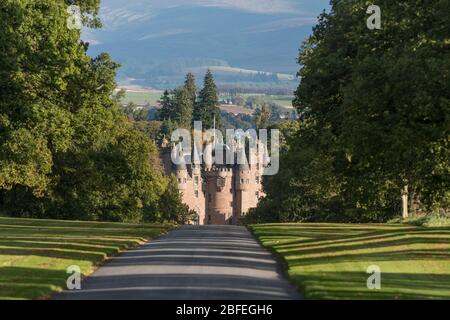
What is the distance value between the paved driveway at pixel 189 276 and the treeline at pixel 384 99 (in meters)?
5.92

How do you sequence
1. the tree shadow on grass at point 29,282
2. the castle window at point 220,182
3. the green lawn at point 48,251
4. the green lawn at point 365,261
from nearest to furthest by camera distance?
the tree shadow on grass at point 29,282
the green lawn at point 365,261
the green lawn at point 48,251
the castle window at point 220,182

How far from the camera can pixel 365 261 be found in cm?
3022

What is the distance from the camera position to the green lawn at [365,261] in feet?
75.1

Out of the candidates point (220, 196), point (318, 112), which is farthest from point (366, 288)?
point (220, 196)

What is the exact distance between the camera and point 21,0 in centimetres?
4709

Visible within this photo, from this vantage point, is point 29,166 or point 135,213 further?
point 135,213

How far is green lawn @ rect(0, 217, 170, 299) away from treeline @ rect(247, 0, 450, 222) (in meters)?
9.46

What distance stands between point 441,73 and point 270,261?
7849 millimetres

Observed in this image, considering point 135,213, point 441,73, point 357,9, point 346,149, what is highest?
point 357,9

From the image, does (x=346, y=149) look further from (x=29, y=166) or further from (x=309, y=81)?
(x=29, y=166)

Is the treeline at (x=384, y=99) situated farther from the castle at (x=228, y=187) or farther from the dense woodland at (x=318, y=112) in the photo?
the castle at (x=228, y=187)

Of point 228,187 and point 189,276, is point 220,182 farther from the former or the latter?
point 189,276

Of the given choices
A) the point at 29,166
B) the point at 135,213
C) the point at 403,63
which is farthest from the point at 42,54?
the point at 135,213

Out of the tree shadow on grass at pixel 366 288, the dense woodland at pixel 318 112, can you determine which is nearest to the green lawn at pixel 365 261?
the tree shadow on grass at pixel 366 288
